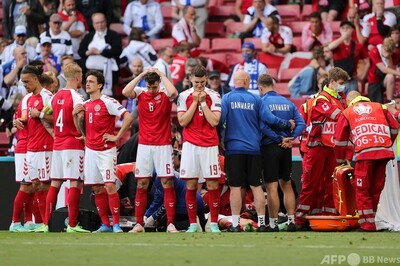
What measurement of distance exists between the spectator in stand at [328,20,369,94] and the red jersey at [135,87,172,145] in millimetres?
6596

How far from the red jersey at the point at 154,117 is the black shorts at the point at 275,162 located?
1.32 m

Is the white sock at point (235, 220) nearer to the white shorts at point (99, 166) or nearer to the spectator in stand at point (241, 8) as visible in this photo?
the white shorts at point (99, 166)

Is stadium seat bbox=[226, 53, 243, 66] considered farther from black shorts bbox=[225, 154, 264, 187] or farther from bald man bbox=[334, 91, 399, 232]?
black shorts bbox=[225, 154, 264, 187]

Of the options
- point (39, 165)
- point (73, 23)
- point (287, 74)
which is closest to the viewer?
point (39, 165)

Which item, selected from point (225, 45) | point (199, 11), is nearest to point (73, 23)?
point (199, 11)

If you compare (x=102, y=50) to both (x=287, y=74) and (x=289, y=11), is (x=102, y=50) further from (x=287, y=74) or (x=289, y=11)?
(x=289, y=11)

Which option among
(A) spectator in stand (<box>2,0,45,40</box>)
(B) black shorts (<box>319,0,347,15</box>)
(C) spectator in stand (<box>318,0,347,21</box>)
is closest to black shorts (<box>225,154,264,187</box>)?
(C) spectator in stand (<box>318,0,347,21</box>)

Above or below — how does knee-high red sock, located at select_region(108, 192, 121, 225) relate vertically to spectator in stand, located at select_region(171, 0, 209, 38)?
below

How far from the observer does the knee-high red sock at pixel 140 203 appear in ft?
51.1

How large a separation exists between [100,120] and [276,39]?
795 cm

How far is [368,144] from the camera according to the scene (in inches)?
602

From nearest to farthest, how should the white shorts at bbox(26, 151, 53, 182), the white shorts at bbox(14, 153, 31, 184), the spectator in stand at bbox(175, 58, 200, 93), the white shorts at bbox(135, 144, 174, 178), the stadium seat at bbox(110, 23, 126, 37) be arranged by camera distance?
the white shorts at bbox(135, 144, 174, 178) → the white shorts at bbox(26, 151, 53, 182) → the white shorts at bbox(14, 153, 31, 184) → the spectator in stand at bbox(175, 58, 200, 93) → the stadium seat at bbox(110, 23, 126, 37)

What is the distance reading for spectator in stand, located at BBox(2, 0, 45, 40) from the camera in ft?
80.1

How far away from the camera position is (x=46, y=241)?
1309cm
